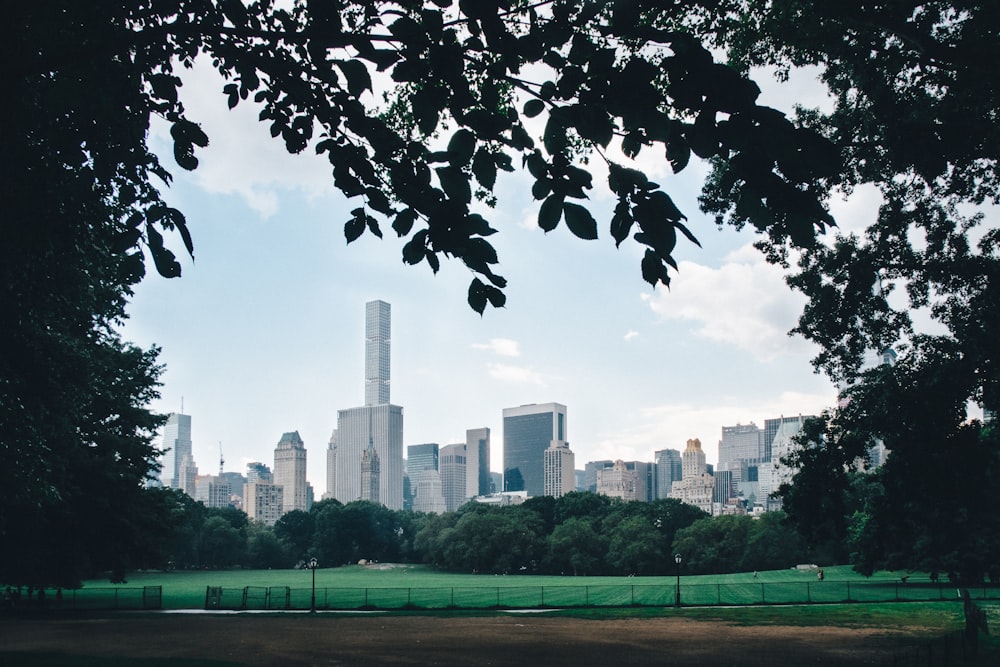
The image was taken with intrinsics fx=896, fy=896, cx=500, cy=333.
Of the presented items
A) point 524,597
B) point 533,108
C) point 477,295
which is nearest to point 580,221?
point 533,108

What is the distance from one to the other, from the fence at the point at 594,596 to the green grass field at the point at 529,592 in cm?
7

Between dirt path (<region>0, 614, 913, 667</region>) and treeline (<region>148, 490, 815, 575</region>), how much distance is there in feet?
158

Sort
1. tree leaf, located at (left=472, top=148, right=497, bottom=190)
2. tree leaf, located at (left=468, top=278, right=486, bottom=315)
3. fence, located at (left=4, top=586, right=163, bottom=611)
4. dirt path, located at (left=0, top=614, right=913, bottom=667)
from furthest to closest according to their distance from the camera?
1. fence, located at (left=4, top=586, right=163, bottom=611)
2. dirt path, located at (left=0, top=614, right=913, bottom=667)
3. tree leaf, located at (left=468, top=278, right=486, bottom=315)
4. tree leaf, located at (left=472, top=148, right=497, bottom=190)

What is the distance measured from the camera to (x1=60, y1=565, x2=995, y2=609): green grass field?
60.8m

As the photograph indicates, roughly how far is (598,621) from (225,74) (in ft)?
140

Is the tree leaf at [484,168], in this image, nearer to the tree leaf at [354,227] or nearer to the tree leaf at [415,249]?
the tree leaf at [415,249]

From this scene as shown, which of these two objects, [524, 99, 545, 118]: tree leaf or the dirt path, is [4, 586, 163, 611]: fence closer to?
the dirt path

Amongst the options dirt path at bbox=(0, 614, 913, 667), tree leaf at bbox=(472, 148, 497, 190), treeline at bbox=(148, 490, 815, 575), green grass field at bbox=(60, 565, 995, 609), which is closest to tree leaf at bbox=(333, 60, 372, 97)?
tree leaf at bbox=(472, 148, 497, 190)

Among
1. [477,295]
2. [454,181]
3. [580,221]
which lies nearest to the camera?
[580,221]

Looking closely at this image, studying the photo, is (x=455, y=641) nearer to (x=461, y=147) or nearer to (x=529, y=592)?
(x=461, y=147)

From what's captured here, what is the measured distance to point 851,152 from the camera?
2216 centimetres

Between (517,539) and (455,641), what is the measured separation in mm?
85626

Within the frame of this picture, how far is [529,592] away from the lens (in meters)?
76.7

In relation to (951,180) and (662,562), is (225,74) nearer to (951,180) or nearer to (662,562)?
(951,180)
